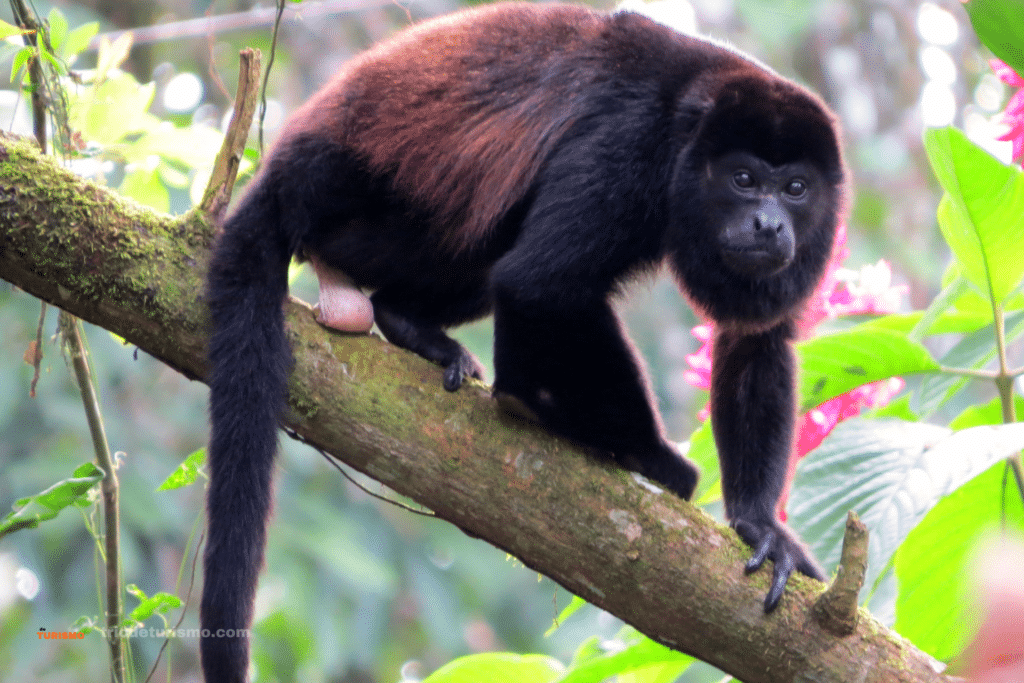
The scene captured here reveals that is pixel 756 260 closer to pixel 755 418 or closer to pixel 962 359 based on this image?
pixel 755 418

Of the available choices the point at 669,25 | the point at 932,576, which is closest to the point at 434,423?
the point at 932,576

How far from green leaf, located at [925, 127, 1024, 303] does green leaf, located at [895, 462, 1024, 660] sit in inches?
15.6

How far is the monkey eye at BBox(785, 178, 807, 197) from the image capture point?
7.38 ft

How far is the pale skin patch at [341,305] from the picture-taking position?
2113 millimetres

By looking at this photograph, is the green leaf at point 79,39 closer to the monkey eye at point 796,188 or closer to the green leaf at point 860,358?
the monkey eye at point 796,188

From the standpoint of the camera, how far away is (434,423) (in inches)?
76.0

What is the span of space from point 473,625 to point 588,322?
6.95m

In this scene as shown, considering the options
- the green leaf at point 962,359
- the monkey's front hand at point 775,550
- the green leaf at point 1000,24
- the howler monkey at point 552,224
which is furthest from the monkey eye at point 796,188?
the green leaf at point 1000,24

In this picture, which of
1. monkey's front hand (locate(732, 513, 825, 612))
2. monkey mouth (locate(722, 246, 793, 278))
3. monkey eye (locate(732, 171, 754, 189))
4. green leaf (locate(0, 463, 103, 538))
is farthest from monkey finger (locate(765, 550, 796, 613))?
green leaf (locate(0, 463, 103, 538))

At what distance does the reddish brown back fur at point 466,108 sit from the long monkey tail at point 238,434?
1.49ft

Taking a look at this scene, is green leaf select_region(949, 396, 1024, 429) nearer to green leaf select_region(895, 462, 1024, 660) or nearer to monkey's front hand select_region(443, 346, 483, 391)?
green leaf select_region(895, 462, 1024, 660)

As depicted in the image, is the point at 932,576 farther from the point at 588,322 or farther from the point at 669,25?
the point at 669,25

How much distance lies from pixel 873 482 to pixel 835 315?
851 mm

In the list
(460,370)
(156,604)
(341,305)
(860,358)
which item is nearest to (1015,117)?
(860,358)
